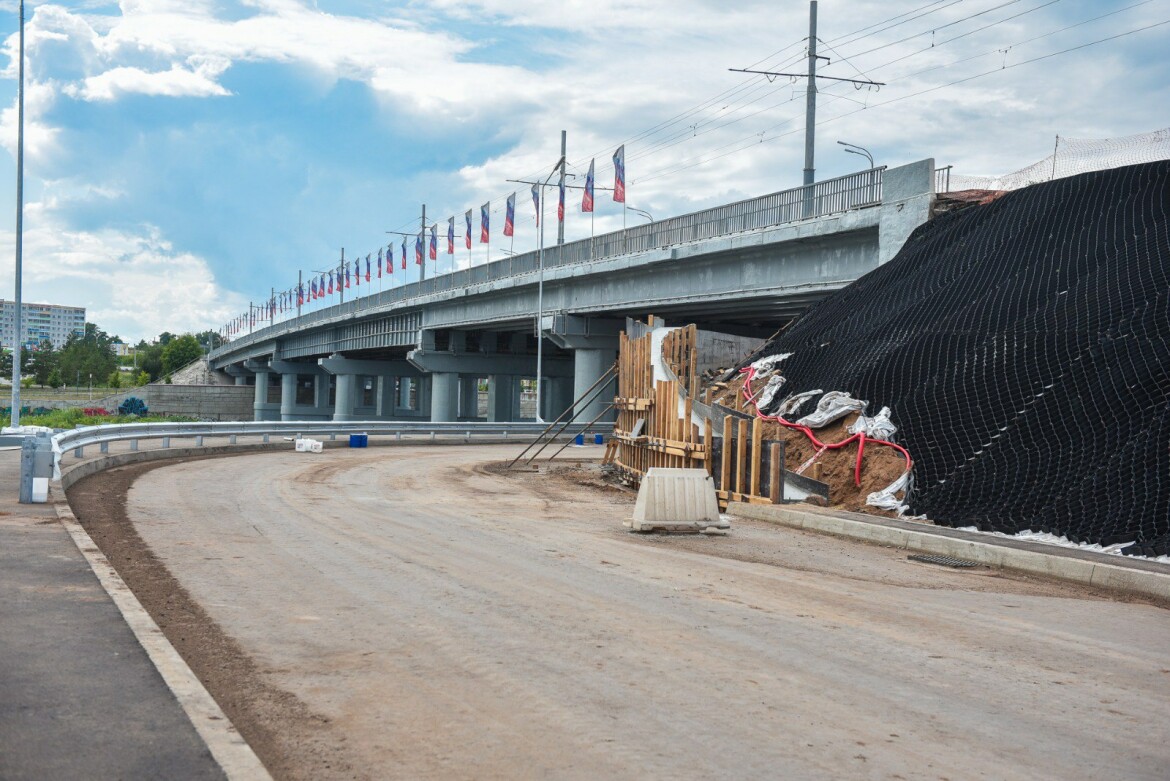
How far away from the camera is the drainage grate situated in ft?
40.0

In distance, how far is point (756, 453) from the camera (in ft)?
58.9

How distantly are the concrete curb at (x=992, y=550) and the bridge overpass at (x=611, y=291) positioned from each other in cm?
1391

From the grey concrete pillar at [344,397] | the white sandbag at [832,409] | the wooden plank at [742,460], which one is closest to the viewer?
the white sandbag at [832,409]

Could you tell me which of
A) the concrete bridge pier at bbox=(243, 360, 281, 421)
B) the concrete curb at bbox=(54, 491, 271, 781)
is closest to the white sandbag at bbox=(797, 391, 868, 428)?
the concrete curb at bbox=(54, 491, 271, 781)

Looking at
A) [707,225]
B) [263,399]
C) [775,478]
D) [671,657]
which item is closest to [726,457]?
[775,478]

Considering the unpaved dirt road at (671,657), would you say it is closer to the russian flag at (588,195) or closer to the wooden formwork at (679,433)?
the wooden formwork at (679,433)

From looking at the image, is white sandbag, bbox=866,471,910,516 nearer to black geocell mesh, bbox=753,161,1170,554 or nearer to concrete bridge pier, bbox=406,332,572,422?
black geocell mesh, bbox=753,161,1170,554

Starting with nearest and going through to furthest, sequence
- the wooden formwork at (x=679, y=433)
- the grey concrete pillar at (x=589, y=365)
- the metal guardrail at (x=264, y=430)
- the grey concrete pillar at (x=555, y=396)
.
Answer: the wooden formwork at (x=679, y=433), the metal guardrail at (x=264, y=430), the grey concrete pillar at (x=589, y=365), the grey concrete pillar at (x=555, y=396)

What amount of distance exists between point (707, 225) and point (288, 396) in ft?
303

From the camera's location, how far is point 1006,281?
20.6 meters

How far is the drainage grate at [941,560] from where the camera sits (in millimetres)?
12188

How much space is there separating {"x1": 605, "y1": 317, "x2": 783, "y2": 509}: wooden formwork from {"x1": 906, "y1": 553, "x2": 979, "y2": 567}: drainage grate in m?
4.75

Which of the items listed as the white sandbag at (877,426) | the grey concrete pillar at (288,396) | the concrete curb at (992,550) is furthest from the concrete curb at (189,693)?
the grey concrete pillar at (288,396)

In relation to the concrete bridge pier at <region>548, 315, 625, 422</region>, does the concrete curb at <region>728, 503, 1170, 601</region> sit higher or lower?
lower
